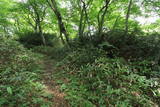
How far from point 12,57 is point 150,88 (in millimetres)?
5154

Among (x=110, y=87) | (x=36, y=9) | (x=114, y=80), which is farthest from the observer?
(x=36, y=9)

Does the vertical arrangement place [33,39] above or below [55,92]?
above

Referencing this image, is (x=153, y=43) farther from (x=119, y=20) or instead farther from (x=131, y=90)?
(x=119, y=20)

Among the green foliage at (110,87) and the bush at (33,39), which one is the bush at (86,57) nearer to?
the green foliage at (110,87)

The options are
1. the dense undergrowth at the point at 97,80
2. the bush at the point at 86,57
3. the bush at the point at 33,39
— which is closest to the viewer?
the dense undergrowth at the point at 97,80

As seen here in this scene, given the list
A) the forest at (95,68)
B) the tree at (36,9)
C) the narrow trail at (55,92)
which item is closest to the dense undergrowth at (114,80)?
the forest at (95,68)

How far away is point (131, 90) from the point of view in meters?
3.06

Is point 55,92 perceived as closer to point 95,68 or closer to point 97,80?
point 97,80

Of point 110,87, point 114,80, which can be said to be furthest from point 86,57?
point 110,87

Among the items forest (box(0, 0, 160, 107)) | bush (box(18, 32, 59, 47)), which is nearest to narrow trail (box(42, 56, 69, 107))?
forest (box(0, 0, 160, 107))

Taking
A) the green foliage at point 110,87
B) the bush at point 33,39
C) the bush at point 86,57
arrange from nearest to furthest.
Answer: the green foliage at point 110,87 < the bush at point 86,57 < the bush at point 33,39

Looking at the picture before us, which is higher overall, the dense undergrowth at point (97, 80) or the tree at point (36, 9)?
the tree at point (36, 9)

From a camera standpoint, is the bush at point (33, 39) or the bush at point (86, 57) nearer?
the bush at point (86, 57)

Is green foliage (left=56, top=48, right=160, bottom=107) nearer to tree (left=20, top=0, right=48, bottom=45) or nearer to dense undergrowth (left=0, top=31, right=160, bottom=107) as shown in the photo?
dense undergrowth (left=0, top=31, right=160, bottom=107)
